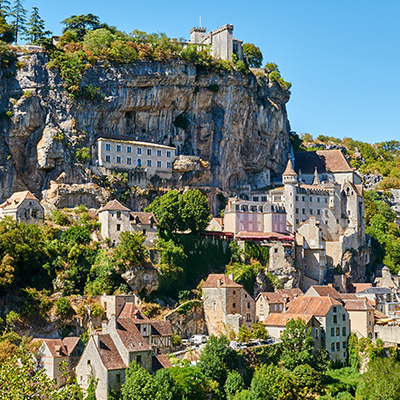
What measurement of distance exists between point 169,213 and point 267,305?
47.4 ft

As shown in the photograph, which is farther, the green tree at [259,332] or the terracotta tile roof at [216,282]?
the terracotta tile roof at [216,282]

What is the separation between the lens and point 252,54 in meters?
115

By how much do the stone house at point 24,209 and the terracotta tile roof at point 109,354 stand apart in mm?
22113

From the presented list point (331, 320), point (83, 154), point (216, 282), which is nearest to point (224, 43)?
point (83, 154)

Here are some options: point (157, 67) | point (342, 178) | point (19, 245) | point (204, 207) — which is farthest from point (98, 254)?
point (342, 178)

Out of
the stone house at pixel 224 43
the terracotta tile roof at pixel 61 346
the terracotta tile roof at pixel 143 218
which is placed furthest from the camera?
the stone house at pixel 224 43

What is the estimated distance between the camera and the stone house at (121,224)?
77.9m

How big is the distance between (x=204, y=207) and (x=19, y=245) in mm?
23474

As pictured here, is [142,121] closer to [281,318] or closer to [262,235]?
[262,235]

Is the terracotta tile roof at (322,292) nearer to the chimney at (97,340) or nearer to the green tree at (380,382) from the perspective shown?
the green tree at (380,382)

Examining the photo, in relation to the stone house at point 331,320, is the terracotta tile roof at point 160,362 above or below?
below

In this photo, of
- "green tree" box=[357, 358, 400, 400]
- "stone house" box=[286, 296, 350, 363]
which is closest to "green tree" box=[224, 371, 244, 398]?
"green tree" box=[357, 358, 400, 400]

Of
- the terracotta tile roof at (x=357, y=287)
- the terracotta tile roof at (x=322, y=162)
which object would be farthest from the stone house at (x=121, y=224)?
the terracotta tile roof at (x=322, y=162)

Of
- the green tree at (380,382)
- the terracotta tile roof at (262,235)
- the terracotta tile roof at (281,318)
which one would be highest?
the terracotta tile roof at (262,235)
